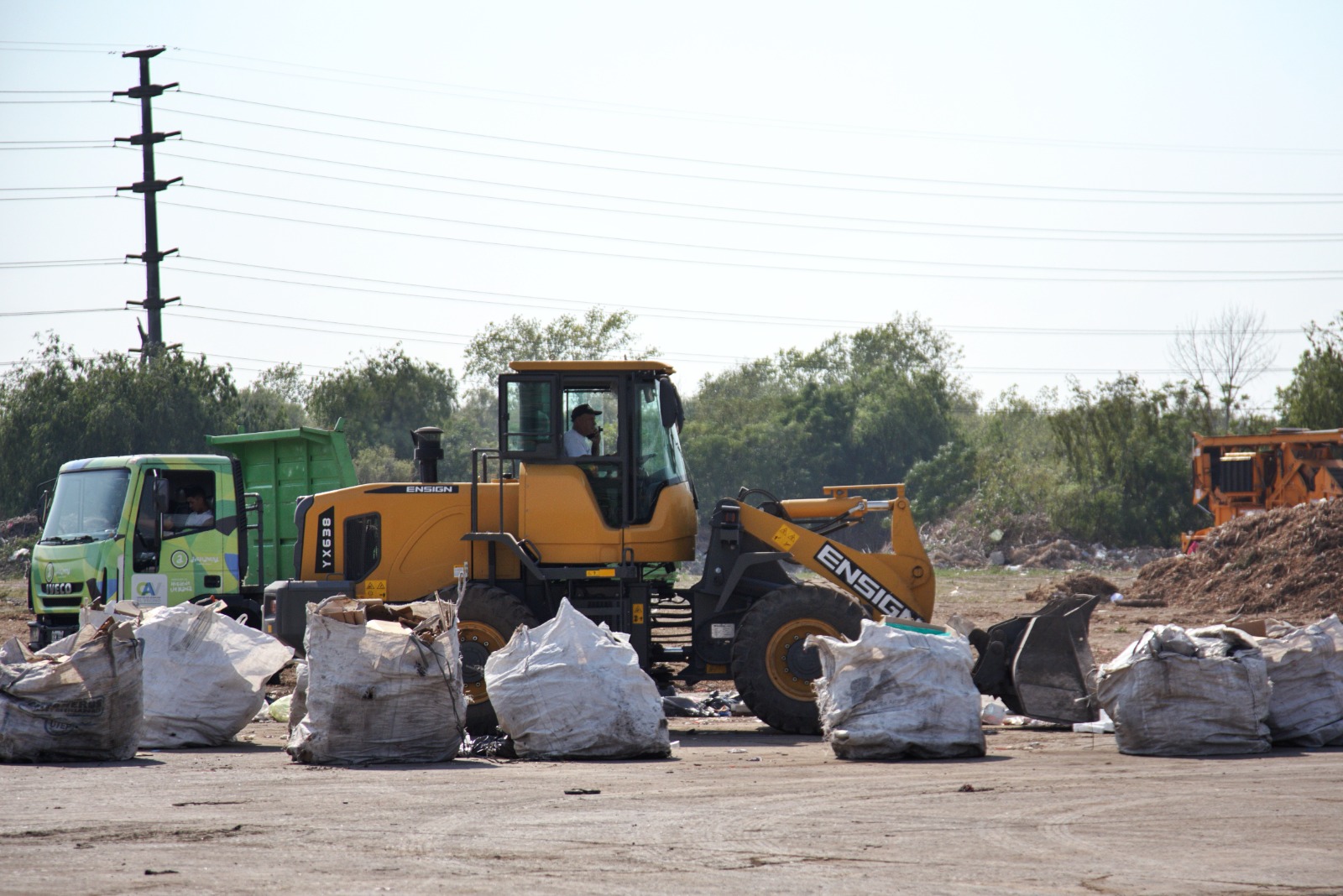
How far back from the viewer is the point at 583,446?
9.91 m

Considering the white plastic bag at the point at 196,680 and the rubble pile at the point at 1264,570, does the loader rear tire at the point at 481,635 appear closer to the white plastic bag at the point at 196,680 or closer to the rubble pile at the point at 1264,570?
the white plastic bag at the point at 196,680

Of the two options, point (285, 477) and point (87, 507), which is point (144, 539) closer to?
point (87, 507)

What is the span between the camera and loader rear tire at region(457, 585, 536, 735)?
948 cm

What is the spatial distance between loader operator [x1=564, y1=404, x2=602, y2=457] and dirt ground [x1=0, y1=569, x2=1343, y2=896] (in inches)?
98.4

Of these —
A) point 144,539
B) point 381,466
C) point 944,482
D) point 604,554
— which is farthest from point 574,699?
point 944,482

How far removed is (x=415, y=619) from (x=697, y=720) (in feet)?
9.55

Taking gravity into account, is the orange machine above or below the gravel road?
above

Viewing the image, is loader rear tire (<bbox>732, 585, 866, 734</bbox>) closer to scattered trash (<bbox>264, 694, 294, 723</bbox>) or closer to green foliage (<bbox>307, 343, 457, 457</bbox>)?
scattered trash (<bbox>264, 694, 294, 723</bbox>)

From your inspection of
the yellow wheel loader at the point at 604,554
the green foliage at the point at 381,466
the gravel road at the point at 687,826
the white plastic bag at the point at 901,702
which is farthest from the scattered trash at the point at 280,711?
the green foliage at the point at 381,466

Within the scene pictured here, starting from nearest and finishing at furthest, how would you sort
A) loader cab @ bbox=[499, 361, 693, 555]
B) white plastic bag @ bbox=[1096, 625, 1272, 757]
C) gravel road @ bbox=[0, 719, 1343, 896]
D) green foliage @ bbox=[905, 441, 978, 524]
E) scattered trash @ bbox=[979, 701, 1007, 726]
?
gravel road @ bbox=[0, 719, 1343, 896], white plastic bag @ bbox=[1096, 625, 1272, 757], loader cab @ bbox=[499, 361, 693, 555], scattered trash @ bbox=[979, 701, 1007, 726], green foliage @ bbox=[905, 441, 978, 524]

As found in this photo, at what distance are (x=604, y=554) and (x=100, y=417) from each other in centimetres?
2688

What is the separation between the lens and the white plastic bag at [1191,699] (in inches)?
319

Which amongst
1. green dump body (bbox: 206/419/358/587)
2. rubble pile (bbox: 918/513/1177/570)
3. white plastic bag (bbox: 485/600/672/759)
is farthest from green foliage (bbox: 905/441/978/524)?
white plastic bag (bbox: 485/600/672/759)

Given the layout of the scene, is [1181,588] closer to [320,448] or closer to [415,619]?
[320,448]
